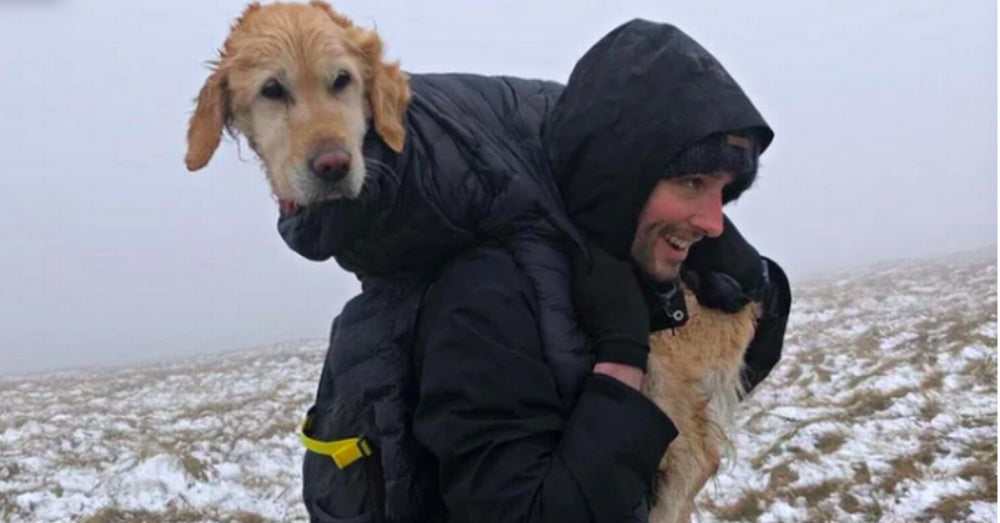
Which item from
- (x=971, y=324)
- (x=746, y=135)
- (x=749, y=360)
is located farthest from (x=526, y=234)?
(x=971, y=324)

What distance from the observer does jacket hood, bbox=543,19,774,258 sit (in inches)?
88.8

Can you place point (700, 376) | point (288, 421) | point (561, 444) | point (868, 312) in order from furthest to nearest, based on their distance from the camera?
point (868, 312) → point (288, 421) → point (700, 376) → point (561, 444)

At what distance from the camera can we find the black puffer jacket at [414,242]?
2.29 meters

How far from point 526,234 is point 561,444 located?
0.56 metres

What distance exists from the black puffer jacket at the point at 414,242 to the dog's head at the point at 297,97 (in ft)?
0.21

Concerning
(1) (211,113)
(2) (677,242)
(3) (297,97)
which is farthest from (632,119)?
(1) (211,113)

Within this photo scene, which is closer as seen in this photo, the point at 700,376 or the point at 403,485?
the point at 403,485

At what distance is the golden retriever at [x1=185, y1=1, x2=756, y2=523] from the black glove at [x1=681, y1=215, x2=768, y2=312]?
0.17 meters

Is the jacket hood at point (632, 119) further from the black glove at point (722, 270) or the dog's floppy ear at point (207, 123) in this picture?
the dog's floppy ear at point (207, 123)

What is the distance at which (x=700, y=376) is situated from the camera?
2648mm

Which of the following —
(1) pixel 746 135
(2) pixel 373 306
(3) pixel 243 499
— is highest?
(1) pixel 746 135

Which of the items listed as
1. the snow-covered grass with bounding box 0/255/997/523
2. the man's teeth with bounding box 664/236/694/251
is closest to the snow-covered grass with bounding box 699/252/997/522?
the snow-covered grass with bounding box 0/255/997/523

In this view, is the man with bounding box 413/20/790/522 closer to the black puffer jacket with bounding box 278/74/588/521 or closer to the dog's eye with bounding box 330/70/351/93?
the black puffer jacket with bounding box 278/74/588/521

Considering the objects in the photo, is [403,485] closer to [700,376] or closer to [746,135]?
[700,376]
